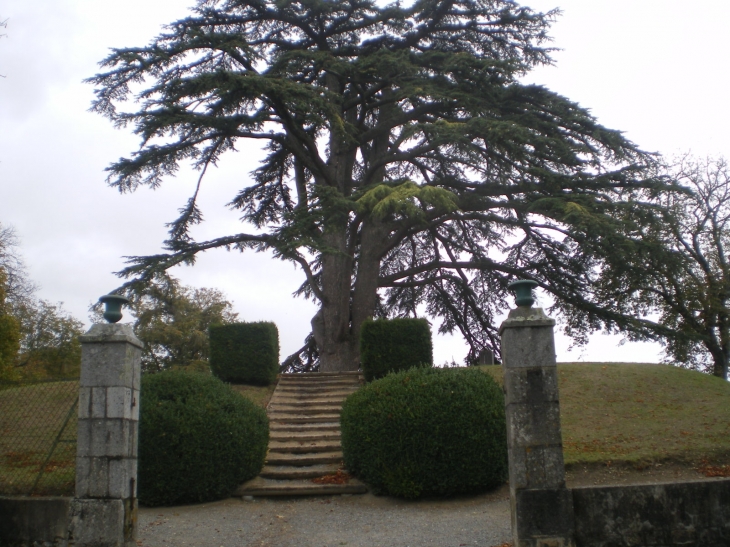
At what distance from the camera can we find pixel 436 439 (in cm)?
945

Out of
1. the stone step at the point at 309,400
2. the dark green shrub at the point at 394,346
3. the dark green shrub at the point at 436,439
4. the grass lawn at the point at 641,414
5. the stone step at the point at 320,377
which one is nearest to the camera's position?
the dark green shrub at the point at 436,439

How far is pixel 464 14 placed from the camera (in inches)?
738

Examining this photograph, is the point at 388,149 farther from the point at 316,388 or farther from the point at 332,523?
the point at 332,523

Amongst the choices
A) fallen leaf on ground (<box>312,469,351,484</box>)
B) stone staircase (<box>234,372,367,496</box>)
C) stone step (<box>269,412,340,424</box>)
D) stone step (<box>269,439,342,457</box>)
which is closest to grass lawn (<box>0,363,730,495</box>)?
stone staircase (<box>234,372,367,496</box>)

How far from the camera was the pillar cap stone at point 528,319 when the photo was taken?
6.64 meters

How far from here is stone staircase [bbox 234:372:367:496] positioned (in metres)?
10.3

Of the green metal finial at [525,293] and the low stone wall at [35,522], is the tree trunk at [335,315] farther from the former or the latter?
the low stone wall at [35,522]

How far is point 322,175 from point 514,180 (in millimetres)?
5259

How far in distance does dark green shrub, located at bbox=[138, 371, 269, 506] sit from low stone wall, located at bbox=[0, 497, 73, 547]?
2.77 m

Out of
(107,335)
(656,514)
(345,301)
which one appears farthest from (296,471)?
(345,301)

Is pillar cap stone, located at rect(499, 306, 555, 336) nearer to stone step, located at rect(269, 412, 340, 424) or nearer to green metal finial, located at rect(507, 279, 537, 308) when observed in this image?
Answer: green metal finial, located at rect(507, 279, 537, 308)

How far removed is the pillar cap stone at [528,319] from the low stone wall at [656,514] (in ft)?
5.20

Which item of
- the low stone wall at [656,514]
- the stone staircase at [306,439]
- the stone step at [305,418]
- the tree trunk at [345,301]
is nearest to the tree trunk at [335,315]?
the tree trunk at [345,301]

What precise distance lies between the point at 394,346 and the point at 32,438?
289 inches
